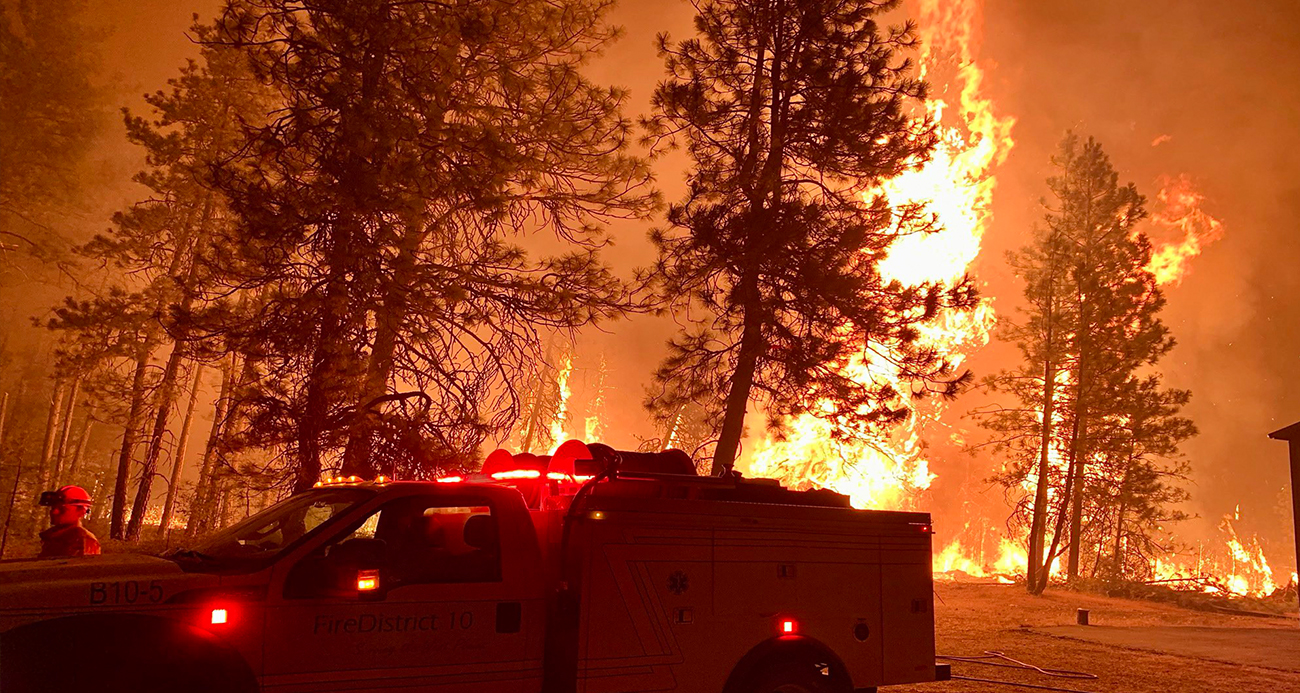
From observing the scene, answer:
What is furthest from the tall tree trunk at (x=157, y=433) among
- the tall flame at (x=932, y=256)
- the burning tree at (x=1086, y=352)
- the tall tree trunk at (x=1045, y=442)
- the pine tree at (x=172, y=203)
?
the tall tree trunk at (x=1045, y=442)

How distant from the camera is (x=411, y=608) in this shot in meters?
4.79

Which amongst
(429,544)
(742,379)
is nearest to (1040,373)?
(742,379)

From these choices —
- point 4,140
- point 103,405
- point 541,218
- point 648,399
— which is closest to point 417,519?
point 541,218

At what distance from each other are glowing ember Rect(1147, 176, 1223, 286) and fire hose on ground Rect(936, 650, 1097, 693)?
7705 cm

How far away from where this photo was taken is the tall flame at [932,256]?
2228 cm

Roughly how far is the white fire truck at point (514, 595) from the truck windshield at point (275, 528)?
2 cm

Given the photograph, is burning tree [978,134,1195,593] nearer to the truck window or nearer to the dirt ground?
the dirt ground

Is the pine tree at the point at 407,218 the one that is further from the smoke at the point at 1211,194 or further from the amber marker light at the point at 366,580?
the smoke at the point at 1211,194

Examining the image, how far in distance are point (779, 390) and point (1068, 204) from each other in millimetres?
20067

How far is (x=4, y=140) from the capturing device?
1022 inches

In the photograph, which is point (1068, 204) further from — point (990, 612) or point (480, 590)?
point (480, 590)

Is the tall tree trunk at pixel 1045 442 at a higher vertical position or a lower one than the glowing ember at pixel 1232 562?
higher

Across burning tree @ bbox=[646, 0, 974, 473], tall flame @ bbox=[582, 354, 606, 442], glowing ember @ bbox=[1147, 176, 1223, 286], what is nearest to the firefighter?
burning tree @ bbox=[646, 0, 974, 473]

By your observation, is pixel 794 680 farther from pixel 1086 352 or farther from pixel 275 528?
pixel 1086 352
